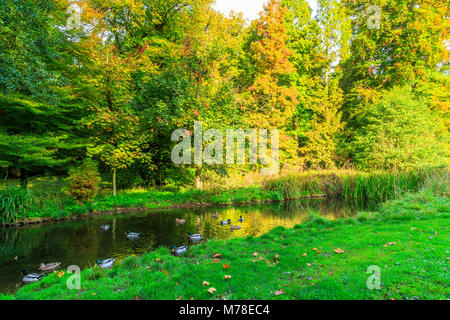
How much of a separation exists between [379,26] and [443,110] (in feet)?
30.0

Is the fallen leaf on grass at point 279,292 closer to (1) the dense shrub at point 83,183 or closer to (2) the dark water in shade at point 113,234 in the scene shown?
(2) the dark water in shade at point 113,234

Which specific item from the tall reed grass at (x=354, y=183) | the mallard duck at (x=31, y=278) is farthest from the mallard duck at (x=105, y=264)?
the tall reed grass at (x=354, y=183)

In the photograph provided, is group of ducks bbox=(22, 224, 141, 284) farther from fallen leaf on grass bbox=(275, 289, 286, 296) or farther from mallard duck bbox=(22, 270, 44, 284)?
fallen leaf on grass bbox=(275, 289, 286, 296)

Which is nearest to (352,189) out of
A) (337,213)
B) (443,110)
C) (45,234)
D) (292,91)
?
(337,213)

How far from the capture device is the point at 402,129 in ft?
54.2

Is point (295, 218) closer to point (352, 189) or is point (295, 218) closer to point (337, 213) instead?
point (337, 213)

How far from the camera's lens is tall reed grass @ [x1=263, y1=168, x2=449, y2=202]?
1215cm

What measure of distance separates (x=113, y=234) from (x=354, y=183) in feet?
46.2

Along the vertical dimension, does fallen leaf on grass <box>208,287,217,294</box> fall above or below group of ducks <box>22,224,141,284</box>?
above

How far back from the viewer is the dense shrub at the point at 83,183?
37.4 ft

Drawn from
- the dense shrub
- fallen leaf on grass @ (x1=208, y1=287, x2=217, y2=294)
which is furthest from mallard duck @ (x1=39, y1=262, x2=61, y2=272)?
the dense shrub

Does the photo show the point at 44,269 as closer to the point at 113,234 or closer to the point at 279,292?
the point at 113,234

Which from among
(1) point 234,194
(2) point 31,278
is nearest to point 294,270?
(2) point 31,278

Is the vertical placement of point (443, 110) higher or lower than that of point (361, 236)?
higher
